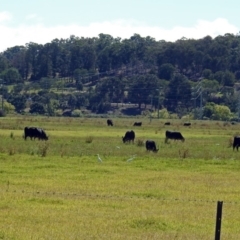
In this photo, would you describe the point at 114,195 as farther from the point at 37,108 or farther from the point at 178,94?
the point at 178,94

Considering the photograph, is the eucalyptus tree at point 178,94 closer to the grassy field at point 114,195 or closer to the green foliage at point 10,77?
the green foliage at point 10,77

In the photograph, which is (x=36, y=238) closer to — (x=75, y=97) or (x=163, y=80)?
(x=75, y=97)

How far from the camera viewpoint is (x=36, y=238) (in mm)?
13969

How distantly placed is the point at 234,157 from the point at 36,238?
23198 mm

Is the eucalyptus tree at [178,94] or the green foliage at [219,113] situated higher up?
the eucalyptus tree at [178,94]

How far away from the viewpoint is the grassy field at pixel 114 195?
15.4 m

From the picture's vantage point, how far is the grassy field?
15375mm

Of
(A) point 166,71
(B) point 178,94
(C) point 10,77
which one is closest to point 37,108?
(B) point 178,94

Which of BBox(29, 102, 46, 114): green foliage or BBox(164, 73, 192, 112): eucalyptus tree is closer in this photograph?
BBox(29, 102, 46, 114): green foliage

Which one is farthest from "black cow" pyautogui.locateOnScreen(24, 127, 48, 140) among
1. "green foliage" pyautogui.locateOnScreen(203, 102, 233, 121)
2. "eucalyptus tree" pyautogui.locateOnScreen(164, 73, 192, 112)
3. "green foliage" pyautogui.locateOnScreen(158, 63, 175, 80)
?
"green foliage" pyautogui.locateOnScreen(158, 63, 175, 80)

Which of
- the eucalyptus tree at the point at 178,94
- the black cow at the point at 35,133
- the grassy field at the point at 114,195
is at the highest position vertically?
the eucalyptus tree at the point at 178,94

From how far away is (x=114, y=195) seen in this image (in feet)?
66.7

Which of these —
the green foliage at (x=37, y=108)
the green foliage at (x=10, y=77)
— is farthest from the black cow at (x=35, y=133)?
the green foliage at (x=10, y=77)

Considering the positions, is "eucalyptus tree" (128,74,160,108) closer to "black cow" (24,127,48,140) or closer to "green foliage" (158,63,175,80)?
"green foliage" (158,63,175,80)
